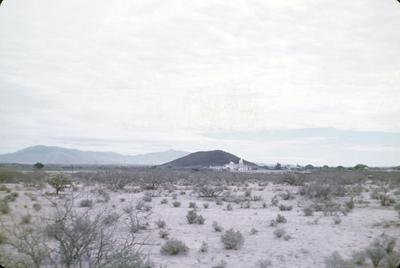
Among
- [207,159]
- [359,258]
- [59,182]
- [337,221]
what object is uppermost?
[207,159]

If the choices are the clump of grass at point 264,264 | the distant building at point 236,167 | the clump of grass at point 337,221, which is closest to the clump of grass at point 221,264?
the clump of grass at point 264,264

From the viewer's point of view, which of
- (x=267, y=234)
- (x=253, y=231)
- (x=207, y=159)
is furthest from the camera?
(x=207, y=159)

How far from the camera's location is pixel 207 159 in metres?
148

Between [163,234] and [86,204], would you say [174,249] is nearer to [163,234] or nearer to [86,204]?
[163,234]

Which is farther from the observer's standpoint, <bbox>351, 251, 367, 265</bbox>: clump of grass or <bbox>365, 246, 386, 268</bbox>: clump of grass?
<bbox>351, 251, 367, 265</bbox>: clump of grass

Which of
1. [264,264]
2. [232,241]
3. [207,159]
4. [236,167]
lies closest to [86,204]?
[232,241]

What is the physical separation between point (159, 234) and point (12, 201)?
39.4 feet

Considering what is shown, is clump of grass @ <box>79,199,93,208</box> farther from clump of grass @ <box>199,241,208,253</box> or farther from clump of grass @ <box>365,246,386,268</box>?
clump of grass @ <box>365,246,386,268</box>

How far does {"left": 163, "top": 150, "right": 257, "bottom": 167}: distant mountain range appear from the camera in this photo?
144 meters

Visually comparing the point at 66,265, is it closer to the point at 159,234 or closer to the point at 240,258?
the point at 240,258

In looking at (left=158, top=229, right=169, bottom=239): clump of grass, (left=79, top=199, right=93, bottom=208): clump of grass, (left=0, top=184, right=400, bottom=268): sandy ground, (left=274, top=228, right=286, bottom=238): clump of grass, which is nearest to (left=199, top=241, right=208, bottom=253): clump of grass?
(left=0, top=184, right=400, bottom=268): sandy ground

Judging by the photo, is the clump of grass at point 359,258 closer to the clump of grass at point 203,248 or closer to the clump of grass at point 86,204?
the clump of grass at point 203,248

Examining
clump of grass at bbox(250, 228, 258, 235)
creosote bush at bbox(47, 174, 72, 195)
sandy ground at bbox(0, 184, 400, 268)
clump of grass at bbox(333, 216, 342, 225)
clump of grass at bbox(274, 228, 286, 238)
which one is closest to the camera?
sandy ground at bbox(0, 184, 400, 268)

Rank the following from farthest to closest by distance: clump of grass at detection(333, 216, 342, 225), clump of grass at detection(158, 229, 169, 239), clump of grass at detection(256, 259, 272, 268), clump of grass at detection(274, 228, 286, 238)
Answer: clump of grass at detection(333, 216, 342, 225)
clump of grass at detection(158, 229, 169, 239)
clump of grass at detection(274, 228, 286, 238)
clump of grass at detection(256, 259, 272, 268)
